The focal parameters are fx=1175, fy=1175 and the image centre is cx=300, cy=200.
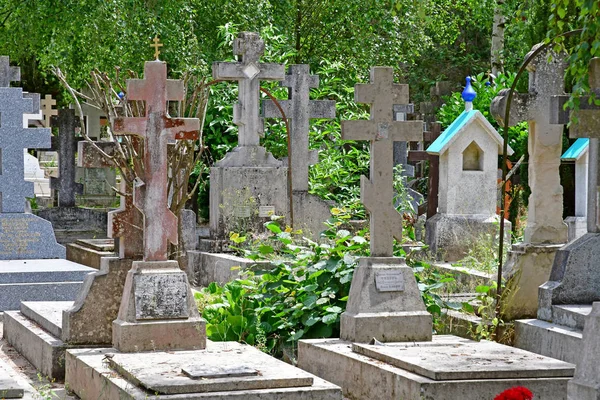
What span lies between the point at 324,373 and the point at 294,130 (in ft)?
24.6

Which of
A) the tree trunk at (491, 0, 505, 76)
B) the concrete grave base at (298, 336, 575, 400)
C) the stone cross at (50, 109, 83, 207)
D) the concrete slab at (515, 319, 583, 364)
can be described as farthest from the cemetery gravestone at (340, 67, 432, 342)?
the tree trunk at (491, 0, 505, 76)

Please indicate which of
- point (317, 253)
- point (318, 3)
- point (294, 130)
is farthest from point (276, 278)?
point (318, 3)

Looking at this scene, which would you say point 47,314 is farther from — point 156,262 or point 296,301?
point 296,301

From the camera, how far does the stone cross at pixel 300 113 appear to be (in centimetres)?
1492

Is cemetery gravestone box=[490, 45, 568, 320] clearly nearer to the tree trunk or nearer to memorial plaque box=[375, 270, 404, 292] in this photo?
memorial plaque box=[375, 270, 404, 292]

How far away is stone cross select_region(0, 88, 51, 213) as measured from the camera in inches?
500

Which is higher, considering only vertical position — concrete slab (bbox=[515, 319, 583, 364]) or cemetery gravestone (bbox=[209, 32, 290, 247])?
cemetery gravestone (bbox=[209, 32, 290, 247])

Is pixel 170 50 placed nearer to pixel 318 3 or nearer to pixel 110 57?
pixel 110 57

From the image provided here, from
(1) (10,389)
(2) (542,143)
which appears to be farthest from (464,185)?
(1) (10,389)

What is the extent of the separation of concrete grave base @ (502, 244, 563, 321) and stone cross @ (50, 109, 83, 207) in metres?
9.38

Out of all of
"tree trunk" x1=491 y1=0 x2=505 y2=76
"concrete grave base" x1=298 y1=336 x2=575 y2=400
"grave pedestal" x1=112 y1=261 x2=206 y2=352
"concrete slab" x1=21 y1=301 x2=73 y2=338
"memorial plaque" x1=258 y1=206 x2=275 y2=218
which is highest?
"tree trunk" x1=491 y1=0 x2=505 y2=76

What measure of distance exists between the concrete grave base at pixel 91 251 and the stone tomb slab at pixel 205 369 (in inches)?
218

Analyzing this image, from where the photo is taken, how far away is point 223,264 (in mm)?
12695

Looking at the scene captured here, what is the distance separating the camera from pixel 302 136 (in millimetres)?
15070
